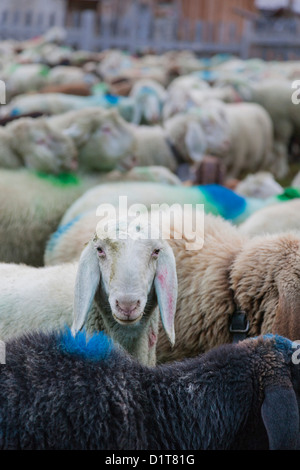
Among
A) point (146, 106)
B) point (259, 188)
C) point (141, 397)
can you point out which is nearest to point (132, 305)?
point (141, 397)

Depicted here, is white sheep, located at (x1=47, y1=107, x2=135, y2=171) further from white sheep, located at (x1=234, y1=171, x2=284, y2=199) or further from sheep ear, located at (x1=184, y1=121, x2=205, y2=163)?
sheep ear, located at (x1=184, y1=121, x2=205, y2=163)

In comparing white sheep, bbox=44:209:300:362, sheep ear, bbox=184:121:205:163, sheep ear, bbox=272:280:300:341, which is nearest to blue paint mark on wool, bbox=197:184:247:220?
white sheep, bbox=44:209:300:362

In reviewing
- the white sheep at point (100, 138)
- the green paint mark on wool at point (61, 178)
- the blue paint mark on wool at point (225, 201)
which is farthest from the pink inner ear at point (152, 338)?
the white sheep at point (100, 138)

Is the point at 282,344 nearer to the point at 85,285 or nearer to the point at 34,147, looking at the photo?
the point at 85,285

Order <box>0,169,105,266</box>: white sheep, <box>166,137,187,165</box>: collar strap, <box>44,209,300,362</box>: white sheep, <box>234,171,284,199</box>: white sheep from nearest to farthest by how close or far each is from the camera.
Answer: <box>44,209,300,362</box>: white sheep, <box>0,169,105,266</box>: white sheep, <box>234,171,284,199</box>: white sheep, <box>166,137,187,165</box>: collar strap

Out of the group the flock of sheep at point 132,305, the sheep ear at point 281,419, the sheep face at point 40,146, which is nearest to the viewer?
the sheep ear at point 281,419

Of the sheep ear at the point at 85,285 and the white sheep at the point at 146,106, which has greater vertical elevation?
the white sheep at the point at 146,106

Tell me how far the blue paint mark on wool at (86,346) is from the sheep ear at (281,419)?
0.53 m

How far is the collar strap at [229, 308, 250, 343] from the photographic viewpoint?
3332 mm

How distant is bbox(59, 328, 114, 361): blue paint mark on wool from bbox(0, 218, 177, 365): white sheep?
0.21 m

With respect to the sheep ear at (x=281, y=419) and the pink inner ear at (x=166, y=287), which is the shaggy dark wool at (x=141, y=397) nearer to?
the sheep ear at (x=281, y=419)

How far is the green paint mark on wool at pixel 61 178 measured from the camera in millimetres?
5422

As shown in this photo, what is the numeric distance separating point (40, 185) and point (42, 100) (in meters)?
4.25
